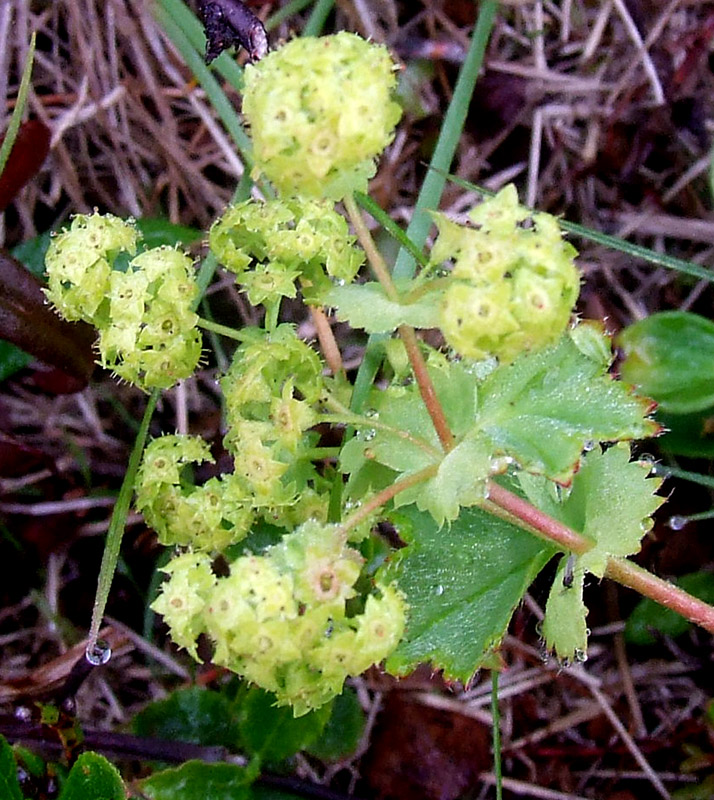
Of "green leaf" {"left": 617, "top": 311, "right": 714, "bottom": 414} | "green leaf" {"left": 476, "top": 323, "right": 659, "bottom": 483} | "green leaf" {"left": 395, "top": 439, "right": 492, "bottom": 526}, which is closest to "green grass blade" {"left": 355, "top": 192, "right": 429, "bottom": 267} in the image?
"green leaf" {"left": 476, "top": 323, "right": 659, "bottom": 483}

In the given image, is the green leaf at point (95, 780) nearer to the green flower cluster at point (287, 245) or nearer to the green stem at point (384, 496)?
the green stem at point (384, 496)

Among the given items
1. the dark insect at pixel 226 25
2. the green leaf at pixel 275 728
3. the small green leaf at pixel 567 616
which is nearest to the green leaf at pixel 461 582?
the small green leaf at pixel 567 616

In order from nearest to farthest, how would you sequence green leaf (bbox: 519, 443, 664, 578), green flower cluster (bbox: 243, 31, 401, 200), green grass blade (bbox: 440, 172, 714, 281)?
green flower cluster (bbox: 243, 31, 401, 200)
green leaf (bbox: 519, 443, 664, 578)
green grass blade (bbox: 440, 172, 714, 281)

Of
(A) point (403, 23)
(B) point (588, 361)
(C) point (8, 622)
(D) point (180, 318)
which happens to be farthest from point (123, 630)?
(A) point (403, 23)

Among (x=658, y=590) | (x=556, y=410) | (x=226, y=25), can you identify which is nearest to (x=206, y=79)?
(x=226, y=25)

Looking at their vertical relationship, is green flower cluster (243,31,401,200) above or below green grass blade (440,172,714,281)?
above

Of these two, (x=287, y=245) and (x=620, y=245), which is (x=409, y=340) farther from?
(x=620, y=245)

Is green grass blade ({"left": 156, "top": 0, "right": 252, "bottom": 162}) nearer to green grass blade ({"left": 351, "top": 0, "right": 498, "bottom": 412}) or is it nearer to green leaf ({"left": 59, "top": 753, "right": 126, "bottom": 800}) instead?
green grass blade ({"left": 351, "top": 0, "right": 498, "bottom": 412})
